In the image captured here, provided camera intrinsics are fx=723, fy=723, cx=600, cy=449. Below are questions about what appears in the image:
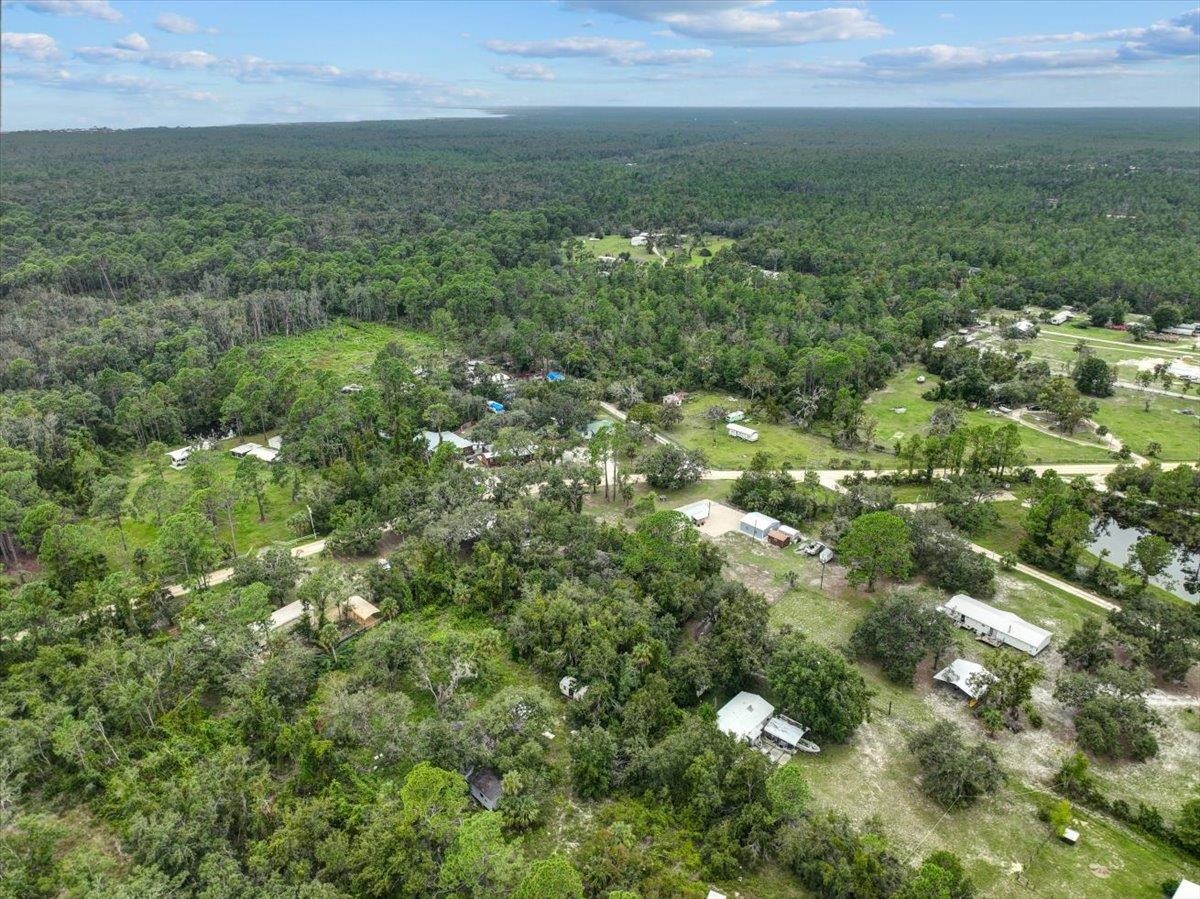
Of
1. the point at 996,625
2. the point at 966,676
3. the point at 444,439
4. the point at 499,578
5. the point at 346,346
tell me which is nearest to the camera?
A: the point at 966,676

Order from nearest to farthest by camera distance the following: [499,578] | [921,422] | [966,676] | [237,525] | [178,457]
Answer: [966,676], [499,578], [237,525], [178,457], [921,422]

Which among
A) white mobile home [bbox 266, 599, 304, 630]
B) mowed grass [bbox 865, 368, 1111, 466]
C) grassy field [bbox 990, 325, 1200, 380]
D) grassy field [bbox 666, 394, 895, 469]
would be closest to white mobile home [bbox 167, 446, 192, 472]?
white mobile home [bbox 266, 599, 304, 630]

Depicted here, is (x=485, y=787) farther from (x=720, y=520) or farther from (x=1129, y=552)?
(x=1129, y=552)

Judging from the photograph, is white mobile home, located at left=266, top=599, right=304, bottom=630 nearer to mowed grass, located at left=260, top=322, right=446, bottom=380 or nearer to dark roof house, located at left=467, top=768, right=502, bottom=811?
dark roof house, located at left=467, top=768, right=502, bottom=811

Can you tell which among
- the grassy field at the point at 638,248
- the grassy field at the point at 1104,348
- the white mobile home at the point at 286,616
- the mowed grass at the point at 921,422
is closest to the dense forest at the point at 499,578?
the white mobile home at the point at 286,616

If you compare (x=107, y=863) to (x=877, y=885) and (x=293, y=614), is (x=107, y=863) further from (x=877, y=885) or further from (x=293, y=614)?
(x=877, y=885)

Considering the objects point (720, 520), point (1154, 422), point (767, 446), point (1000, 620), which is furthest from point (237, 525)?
point (1154, 422)

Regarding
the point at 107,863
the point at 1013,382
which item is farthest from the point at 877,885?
the point at 1013,382
